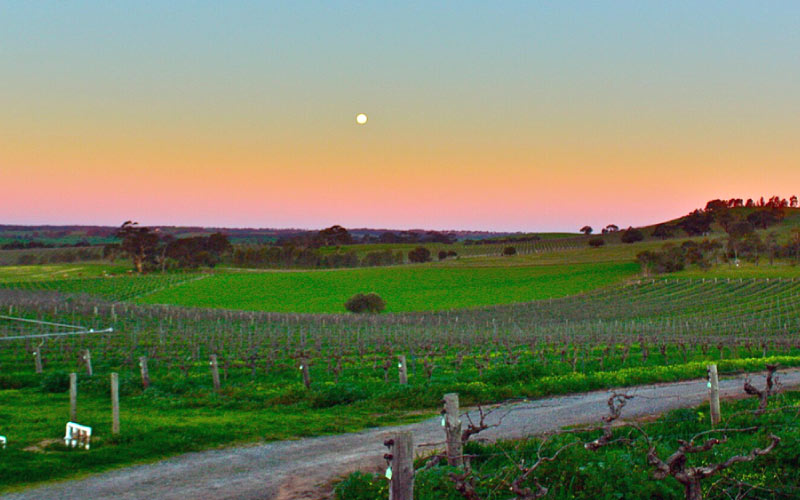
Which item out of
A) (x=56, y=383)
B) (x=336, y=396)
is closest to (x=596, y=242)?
(x=56, y=383)

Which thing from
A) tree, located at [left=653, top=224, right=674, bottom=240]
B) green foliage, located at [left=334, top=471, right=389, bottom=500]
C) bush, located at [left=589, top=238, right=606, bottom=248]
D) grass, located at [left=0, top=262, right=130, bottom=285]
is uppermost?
tree, located at [left=653, top=224, right=674, bottom=240]

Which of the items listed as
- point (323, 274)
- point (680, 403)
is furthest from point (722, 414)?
point (323, 274)

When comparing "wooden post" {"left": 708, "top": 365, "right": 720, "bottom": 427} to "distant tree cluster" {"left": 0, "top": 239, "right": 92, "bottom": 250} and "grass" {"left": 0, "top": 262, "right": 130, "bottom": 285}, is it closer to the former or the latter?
"grass" {"left": 0, "top": 262, "right": 130, "bottom": 285}

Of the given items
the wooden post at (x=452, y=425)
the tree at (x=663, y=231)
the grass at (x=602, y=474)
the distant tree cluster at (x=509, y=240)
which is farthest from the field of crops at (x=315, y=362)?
the distant tree cluster at (x=509, y=240)

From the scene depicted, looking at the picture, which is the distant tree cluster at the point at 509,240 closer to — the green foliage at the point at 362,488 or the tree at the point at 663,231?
the tree at the point at 663,231

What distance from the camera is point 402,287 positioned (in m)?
107

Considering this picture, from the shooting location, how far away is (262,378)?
28.3 metres

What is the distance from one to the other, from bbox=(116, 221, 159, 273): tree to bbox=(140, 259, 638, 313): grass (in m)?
18.2

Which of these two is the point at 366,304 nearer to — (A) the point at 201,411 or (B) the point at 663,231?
(A) the point at 201,411

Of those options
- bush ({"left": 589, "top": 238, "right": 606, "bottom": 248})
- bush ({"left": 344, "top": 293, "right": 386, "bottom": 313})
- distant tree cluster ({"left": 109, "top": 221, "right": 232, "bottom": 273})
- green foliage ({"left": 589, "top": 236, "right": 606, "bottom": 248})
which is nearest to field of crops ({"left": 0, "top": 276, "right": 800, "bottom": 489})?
bush ({"left": 344, "top": 293, "right": 386, "bottom": 313})

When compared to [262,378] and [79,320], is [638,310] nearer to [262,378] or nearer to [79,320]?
[79,320]

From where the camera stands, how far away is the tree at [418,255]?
15450 centimetres

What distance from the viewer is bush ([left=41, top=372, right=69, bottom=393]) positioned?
20.7m

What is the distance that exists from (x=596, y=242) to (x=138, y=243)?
296 feet
